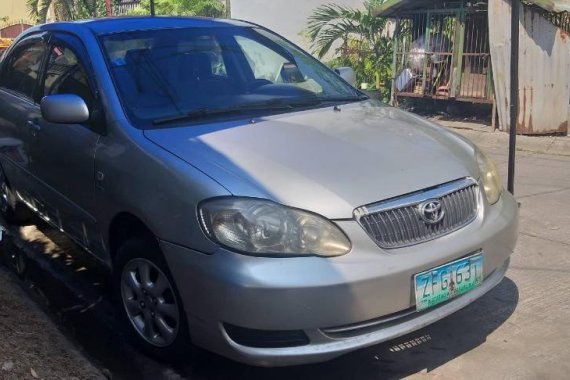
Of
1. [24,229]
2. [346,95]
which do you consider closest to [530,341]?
[346,95]

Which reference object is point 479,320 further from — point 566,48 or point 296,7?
point 296,7

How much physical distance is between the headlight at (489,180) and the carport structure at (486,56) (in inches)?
166

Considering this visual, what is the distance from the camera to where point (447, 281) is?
2934 millimetres

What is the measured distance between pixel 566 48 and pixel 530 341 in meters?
6.14

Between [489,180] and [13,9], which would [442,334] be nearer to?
[489,180]

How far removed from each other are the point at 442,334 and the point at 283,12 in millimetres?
12829

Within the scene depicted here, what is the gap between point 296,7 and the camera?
15.3 meters

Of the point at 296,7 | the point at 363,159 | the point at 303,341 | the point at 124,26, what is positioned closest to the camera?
the point at 303,341

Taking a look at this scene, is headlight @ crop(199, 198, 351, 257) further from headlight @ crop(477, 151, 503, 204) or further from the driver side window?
the driver side window

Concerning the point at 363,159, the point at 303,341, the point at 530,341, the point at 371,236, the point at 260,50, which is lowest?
the point at 530,341

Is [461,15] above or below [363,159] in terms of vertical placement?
above

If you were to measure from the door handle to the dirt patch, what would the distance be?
1.09 meters

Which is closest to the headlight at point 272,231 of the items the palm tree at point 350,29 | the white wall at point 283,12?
the palm tree at point 350,29

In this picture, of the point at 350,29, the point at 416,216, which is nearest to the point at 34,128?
the point at 416,216
